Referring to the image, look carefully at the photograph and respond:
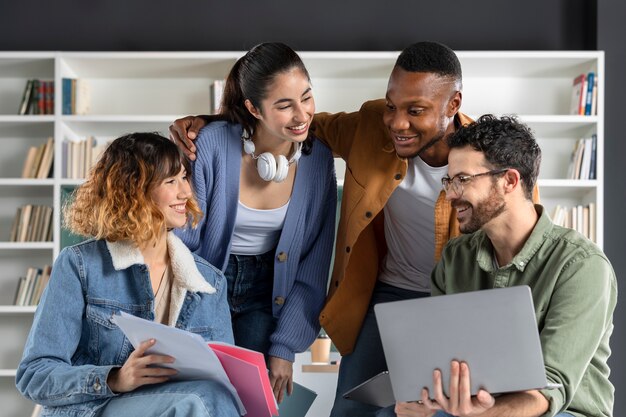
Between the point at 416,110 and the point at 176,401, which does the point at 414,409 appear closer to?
the point at 176,401

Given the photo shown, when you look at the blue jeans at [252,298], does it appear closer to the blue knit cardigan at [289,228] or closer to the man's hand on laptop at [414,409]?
the blue knit cardigan at [289,228]

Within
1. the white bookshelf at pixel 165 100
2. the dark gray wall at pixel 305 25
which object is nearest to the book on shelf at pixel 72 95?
the white bookshelf at pixel 165 100

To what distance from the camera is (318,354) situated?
12.6 feet

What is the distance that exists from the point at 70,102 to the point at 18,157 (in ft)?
1.93

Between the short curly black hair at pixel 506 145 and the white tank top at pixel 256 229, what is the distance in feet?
1.88

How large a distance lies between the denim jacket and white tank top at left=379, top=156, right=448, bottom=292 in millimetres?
522

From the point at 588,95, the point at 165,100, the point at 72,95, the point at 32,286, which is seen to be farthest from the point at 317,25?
the point at 32,286

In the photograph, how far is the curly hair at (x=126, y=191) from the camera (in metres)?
2.05

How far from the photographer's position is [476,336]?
167cm

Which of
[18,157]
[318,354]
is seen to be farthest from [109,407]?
[18,157]

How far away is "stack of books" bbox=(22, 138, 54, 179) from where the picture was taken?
529 centimetres

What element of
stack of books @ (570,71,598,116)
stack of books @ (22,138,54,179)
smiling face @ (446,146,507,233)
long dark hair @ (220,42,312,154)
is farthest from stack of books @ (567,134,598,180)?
smiling face @ (446,146,507,233)

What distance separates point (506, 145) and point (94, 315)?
97cm

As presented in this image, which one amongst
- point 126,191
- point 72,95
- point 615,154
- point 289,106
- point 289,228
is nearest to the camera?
point 126,191
